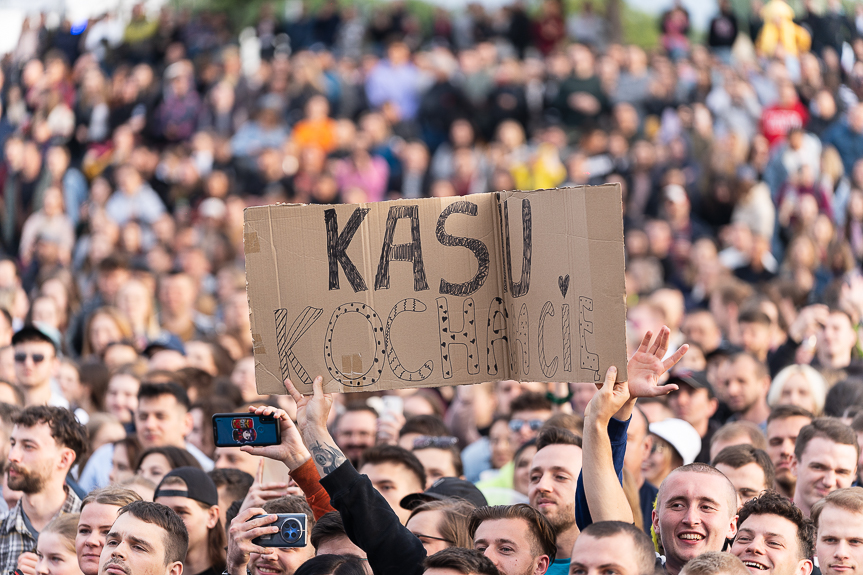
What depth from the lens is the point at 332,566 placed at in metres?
4.63

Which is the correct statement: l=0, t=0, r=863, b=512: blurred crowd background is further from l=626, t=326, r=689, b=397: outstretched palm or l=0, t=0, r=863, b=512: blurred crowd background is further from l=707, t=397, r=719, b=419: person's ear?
l=626, t=326, r=689, b=397: outstretched palm

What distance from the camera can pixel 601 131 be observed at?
17281 millimetres

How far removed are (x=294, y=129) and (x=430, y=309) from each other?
14.6 metres

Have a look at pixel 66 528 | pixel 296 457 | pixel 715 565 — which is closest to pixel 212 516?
pixel 66 528

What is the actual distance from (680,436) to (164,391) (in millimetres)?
3294

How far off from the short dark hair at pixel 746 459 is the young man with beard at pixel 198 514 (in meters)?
2.57

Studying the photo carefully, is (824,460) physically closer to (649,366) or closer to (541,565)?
(541,565)

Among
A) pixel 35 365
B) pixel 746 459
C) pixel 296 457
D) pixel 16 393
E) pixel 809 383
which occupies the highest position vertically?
pixel 35 365

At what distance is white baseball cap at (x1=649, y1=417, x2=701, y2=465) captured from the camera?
703 centimetres

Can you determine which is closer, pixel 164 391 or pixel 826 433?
pixel 826 433

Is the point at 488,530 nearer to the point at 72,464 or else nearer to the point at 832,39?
the point at 72,464

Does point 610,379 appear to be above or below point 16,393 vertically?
below

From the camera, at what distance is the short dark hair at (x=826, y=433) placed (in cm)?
620

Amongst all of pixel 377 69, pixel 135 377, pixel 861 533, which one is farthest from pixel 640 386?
pixel 377 69
